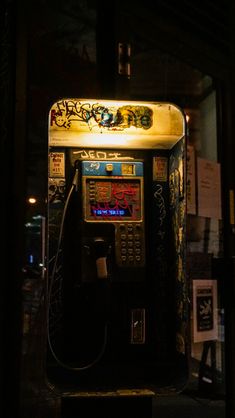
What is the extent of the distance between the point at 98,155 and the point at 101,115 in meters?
0.24

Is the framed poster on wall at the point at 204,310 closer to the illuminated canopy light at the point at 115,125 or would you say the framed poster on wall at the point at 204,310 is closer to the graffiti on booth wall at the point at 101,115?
the illuminated canopy light at the point at 115,125

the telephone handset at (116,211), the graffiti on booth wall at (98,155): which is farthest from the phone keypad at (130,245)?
the graffiti on booth wall at (98,155)

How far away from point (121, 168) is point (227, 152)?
723mm

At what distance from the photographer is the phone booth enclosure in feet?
10.1

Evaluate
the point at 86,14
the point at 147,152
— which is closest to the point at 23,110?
the point at 147,152

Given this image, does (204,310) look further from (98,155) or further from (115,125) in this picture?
(115,125)

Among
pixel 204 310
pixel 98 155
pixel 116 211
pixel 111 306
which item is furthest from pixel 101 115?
pixel 204 310

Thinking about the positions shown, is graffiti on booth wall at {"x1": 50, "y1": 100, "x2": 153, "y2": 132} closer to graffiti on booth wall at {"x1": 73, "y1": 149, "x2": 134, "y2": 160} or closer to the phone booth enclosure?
the phone booth enclosure

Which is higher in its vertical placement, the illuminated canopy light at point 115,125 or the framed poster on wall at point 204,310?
the illuminated canopy light at point 115,125

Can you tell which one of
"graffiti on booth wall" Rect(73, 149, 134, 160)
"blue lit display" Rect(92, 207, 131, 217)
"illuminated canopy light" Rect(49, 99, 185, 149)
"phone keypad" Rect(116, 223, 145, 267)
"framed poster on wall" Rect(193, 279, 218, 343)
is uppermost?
"illuminated canopy light" Rect(49, 99, 185, 149)

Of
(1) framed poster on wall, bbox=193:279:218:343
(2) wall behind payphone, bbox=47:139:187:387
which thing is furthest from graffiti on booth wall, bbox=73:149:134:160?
(1) framed poster on wall, bbox=193:279:218:343

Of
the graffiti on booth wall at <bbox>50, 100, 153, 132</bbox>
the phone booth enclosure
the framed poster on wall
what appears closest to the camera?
the phone booth enclosure

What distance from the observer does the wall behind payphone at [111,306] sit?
10.1 feet

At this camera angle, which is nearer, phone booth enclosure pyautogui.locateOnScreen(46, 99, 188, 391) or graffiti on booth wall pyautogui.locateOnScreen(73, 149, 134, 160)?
phone booth enclosure pyautogui.locateOnScreen(46, 99, 188, 391)
